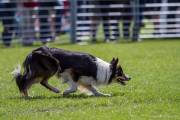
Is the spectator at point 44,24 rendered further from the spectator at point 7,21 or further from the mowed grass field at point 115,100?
the mowed grass field at point 115,100

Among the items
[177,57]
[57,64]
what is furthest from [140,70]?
[57,64]

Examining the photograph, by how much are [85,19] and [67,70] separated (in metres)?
9.15

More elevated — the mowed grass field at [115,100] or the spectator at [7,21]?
the spectator at [7,21]

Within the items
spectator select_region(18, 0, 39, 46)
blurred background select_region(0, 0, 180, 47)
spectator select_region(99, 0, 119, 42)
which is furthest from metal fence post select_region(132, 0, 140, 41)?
spectator select_region(18, 0, 39, 46)

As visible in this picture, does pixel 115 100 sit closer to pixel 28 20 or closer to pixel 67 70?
pixel 67 70

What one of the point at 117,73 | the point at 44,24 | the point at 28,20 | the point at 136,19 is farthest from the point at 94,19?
the point at 117,73

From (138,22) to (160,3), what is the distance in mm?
1371

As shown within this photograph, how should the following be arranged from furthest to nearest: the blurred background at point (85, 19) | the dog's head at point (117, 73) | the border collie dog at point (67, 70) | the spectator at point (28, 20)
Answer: the blurred background at point (85, 19) → the spectator at point (28, 20) → the dog's head at point (117, 73) → the border collie dog at point (67, 70)

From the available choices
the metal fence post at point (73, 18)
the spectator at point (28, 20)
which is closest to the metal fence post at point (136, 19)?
the metal fence post at point (73, 18)

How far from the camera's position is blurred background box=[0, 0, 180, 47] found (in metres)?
13.6

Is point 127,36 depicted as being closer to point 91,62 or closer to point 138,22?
point 138,22

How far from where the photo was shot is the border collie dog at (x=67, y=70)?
18.5 feet

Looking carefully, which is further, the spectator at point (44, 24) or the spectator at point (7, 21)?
the spectator at point (44, 24)

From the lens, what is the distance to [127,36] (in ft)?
47.6
